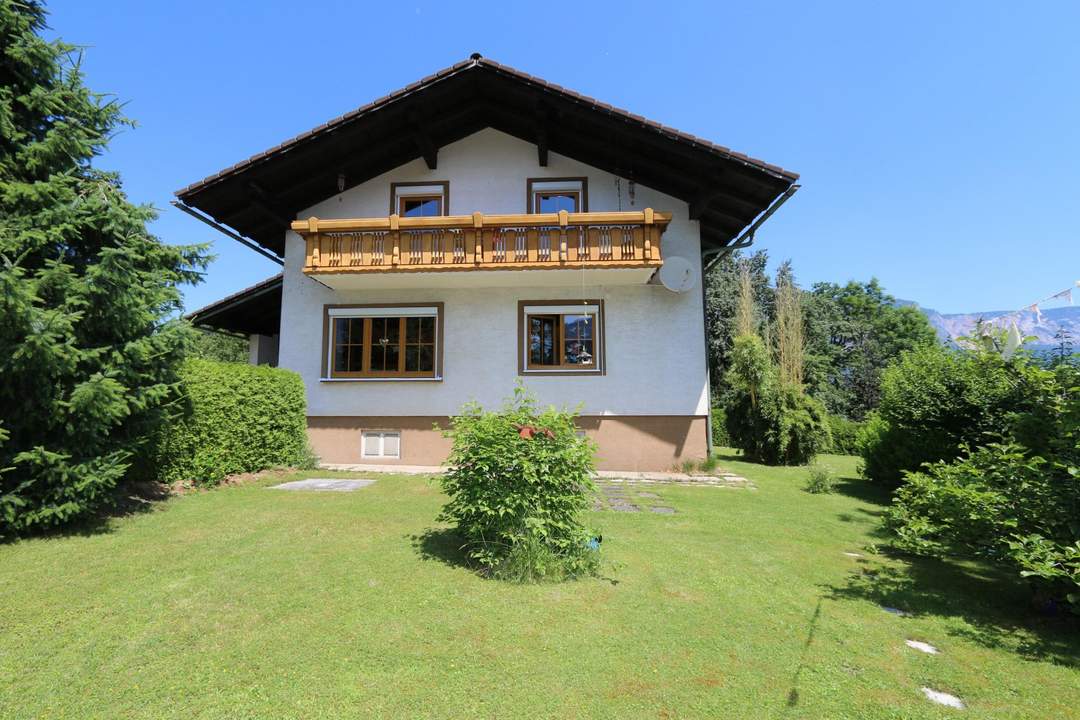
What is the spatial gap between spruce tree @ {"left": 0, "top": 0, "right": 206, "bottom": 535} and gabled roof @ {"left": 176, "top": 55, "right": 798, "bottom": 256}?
6.03 m

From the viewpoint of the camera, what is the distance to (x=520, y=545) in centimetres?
445

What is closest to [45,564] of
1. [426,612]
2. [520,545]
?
[426,612]

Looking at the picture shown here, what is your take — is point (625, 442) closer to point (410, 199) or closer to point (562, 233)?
point (562, 233)

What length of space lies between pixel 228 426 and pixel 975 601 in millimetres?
10406

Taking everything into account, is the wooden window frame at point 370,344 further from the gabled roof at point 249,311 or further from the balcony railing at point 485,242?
the gabled roof at point 249,311

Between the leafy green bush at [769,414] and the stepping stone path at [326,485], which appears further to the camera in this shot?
the leafy green bush at [769,414]

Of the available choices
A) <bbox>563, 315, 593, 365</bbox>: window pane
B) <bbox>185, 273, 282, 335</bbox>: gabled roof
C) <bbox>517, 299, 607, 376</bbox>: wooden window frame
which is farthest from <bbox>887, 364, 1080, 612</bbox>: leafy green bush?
<bbox>185, 273, 282, 335</bbox>: gabled roof

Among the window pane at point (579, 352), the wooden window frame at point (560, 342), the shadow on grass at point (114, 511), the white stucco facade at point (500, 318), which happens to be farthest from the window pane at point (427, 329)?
the shadow on grass at point (114, 511)

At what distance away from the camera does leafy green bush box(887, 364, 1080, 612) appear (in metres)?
3.71

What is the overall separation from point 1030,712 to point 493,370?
10.3 meters

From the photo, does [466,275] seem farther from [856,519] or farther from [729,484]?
[856,519]

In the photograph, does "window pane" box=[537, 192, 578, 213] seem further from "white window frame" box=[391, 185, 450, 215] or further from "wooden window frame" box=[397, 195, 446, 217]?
"wooden window frame" box=[397, 195, 446, 217]

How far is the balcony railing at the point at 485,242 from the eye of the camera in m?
10.9

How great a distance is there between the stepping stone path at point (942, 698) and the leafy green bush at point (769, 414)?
1270 cm
